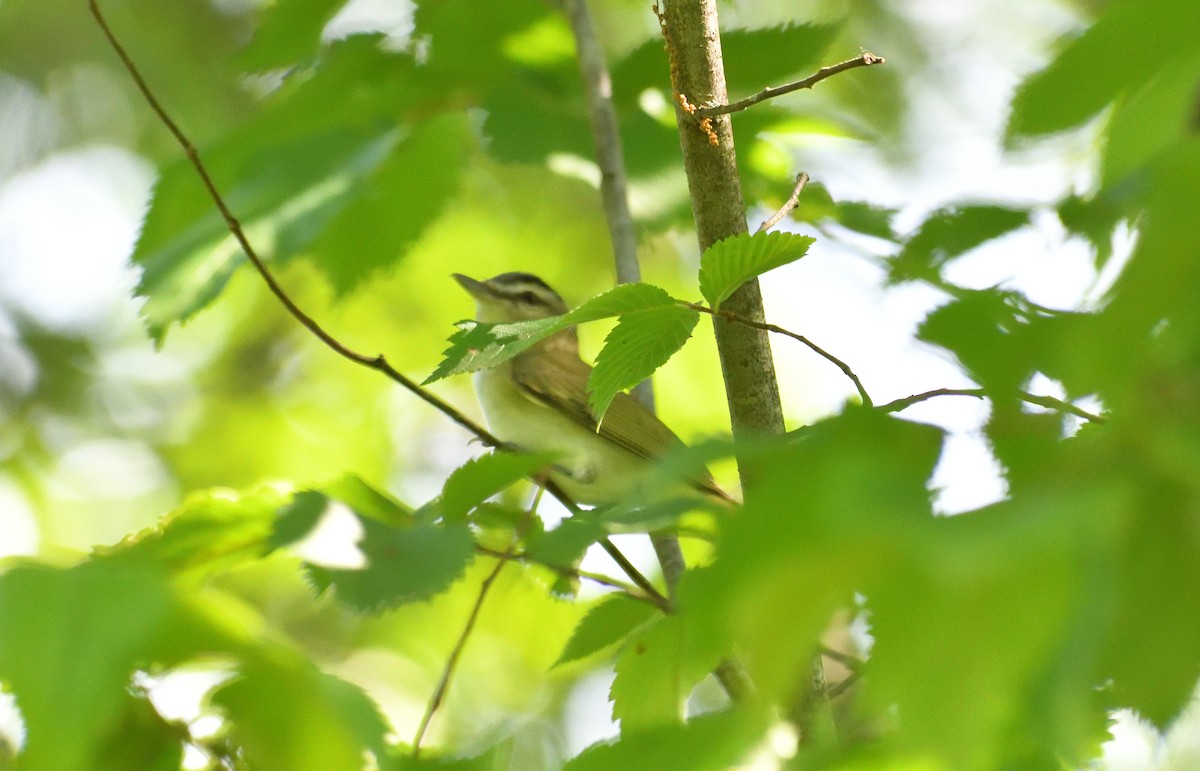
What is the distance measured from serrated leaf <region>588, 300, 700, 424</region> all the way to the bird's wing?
1821 millimetres

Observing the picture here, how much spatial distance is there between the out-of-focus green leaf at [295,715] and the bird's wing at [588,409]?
86.8 inches

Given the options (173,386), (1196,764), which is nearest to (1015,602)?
(1196,764)

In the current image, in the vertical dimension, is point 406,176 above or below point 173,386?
below

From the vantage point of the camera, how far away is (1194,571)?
0.76m

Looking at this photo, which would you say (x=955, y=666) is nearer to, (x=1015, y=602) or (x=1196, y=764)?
(x=1015, y=602)

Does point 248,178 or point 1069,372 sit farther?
point 248,178

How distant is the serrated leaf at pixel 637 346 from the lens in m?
1.44

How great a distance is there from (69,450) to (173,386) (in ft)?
2.71

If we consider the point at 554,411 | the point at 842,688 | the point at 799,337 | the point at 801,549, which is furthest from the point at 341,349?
the point at 554,411

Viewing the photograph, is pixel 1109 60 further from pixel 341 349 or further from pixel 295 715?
pixel 341 349

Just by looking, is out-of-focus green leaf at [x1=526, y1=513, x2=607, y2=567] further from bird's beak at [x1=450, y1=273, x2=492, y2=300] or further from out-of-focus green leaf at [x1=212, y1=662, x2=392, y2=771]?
bird's beak at [x1=450, y1=273, x2=492, y2=300]

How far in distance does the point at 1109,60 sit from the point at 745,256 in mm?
465

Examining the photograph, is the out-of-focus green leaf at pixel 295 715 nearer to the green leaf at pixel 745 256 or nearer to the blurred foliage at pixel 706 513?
the blurred foliage at pixel 706 513

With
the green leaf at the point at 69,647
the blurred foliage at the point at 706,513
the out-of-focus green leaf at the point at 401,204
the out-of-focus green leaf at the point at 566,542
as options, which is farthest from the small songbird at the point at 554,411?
the green leaf at the point at 69,647
